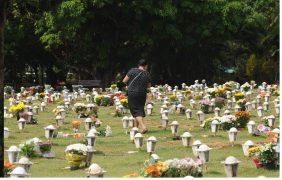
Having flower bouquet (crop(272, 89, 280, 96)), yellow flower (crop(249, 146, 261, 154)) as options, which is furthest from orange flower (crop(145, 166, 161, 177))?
flower bouquet (crop(272, 89, 280, 96))

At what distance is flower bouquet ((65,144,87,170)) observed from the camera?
1001cm

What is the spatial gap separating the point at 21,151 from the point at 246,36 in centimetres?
3189

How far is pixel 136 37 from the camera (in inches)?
1268

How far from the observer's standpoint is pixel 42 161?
10.8 meters

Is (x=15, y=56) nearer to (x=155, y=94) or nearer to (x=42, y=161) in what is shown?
(x=155, y=94)

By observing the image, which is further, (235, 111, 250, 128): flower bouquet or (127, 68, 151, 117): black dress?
(235, 111, 250, 128): flower bouquet

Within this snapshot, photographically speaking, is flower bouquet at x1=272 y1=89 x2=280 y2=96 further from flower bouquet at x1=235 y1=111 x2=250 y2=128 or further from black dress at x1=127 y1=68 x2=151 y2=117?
black dress at x1=127 y1=68 x2=151 y2=117

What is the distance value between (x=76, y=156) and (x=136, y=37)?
22498 mm

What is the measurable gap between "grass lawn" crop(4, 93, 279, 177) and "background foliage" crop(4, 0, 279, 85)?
41.8 feet

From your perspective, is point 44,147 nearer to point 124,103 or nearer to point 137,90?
point 137,90

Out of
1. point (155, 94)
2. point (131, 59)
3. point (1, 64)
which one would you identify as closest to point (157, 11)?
point (131, 59)

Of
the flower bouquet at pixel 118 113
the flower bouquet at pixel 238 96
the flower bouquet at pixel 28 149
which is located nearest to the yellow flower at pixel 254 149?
the flower bouquet at pixel 28 149

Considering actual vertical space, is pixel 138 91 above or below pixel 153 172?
above

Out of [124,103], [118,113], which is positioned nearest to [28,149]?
[118,113]
